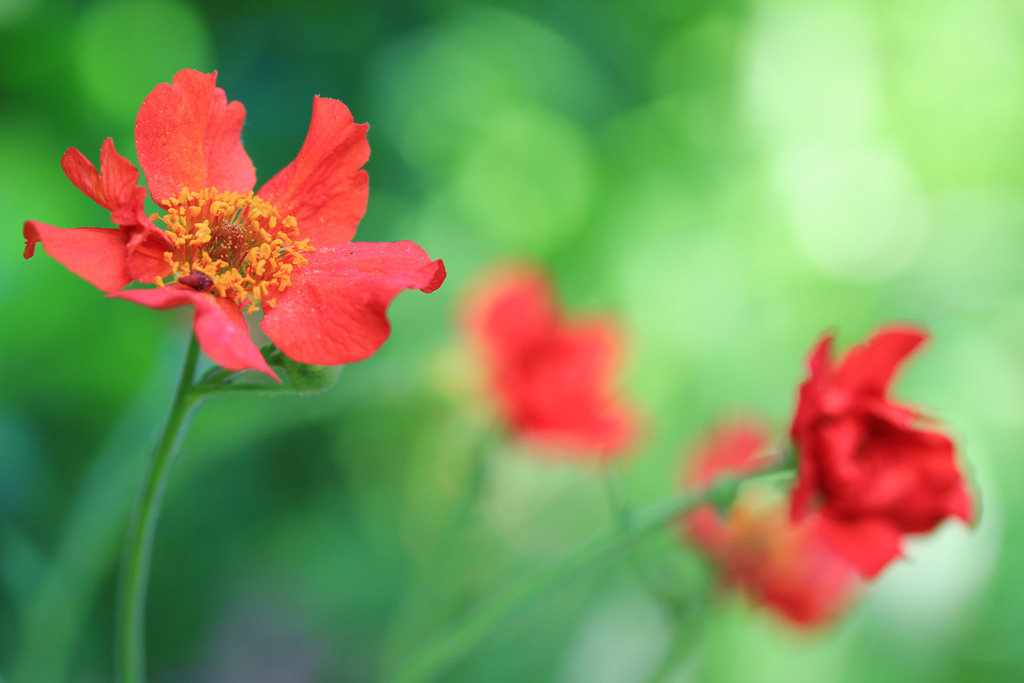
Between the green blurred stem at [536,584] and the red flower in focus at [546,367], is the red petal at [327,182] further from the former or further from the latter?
the red flower in focus at [546,367]

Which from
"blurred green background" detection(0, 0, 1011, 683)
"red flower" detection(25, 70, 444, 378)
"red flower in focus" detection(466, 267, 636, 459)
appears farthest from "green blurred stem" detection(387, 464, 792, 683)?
"red flower in focus" detection(466, 267, 636, 459)

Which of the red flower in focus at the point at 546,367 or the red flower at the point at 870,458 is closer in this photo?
the red flower at the point at 870,458

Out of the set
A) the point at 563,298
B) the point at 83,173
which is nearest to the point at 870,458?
the point at 83,173

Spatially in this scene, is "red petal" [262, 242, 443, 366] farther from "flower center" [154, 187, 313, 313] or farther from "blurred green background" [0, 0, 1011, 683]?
"blurred green background" [0, 0, 1011, 683]

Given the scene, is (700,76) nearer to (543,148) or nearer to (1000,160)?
(543,148)

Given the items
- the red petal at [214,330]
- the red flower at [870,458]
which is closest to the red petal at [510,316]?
the red flower at [870,458]

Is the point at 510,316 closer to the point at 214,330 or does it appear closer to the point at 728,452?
the point at 728,452
